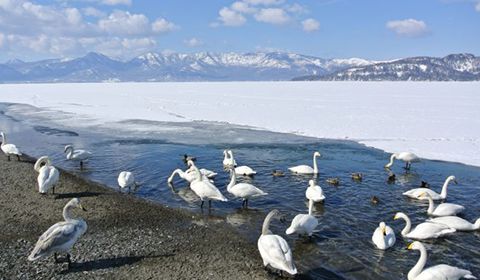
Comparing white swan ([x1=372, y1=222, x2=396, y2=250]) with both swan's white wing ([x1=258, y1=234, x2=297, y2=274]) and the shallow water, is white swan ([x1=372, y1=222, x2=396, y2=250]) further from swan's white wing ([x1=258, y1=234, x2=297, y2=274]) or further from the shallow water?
swan's white wing ([x1=258, y1=234, x2=297, y2=274])

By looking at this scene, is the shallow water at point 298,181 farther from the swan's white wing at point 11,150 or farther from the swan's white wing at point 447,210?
the swan's white wing at point 11,150

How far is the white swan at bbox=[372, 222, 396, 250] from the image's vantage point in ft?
34.2

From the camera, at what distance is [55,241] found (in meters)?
9.01

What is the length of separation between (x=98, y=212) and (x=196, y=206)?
9.92 ft

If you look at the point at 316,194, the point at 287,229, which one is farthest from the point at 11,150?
the point at 287,229

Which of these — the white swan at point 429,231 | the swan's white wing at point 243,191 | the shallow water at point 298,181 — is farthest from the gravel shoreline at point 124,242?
the white swan at point 429,231

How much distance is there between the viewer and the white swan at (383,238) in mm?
10438

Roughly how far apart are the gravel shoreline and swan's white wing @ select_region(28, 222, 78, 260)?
0.47 metres

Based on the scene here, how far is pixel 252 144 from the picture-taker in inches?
986

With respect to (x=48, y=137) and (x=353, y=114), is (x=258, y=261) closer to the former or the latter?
(x=48, y=137)

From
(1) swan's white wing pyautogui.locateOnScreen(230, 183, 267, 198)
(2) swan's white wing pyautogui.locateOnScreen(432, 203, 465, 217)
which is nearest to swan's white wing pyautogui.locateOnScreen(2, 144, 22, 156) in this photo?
(1) swan's white wing pyautogui.locateOnScreen(230, 183, 267, 198)

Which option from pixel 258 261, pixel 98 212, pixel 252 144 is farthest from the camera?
pixel 252 144

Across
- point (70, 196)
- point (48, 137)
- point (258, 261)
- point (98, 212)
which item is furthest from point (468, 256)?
point (48, 137)

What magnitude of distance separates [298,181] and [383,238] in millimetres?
6726
